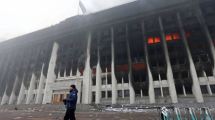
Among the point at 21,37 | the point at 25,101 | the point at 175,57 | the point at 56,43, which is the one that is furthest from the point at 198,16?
the point at 21,37

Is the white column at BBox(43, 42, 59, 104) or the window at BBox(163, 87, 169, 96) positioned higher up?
the white column at BBox(43, 42, 59, 104)

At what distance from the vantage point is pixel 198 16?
110ft

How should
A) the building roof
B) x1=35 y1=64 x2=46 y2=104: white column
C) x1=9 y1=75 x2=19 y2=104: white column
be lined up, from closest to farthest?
the building roof → x1=35 y1=64 x2=46 y2=104: white column → x1=9 y1=75 x2=19 y2=104: white column

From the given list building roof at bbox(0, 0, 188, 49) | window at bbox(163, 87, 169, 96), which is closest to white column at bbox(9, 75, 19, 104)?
building roof at bbox(0, 0, 188, 49)

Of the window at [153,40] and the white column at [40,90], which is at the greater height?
the window at [153,40]

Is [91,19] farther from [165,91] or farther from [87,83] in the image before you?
[165,91]

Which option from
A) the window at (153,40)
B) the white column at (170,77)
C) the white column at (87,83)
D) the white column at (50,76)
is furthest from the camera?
the white column at (50,76)

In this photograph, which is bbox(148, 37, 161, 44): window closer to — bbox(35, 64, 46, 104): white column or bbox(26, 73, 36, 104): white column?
bbox(35, 64, 46, 104): white column

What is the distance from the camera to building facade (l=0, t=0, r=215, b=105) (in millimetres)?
31094

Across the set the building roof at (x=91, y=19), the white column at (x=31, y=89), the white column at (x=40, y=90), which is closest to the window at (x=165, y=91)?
the building roof at (x=91, y=19)

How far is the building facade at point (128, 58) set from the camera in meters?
31.1

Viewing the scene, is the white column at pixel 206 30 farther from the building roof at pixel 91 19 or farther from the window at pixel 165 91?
the window at pixel 165 91

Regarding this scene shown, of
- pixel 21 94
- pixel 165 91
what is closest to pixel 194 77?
pixel 165 91

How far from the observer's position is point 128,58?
36625 millimetres
